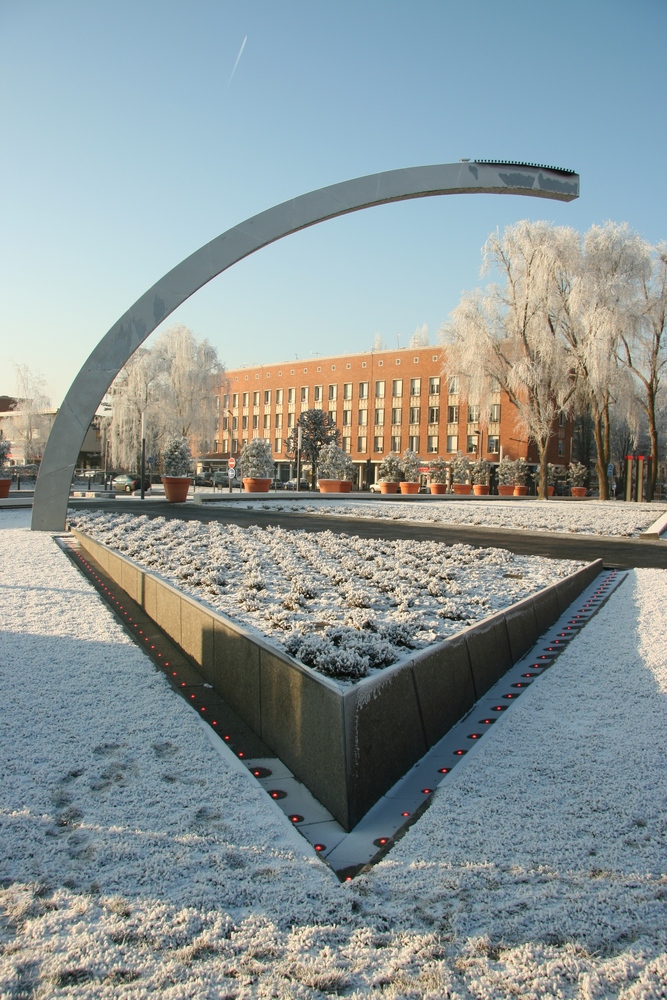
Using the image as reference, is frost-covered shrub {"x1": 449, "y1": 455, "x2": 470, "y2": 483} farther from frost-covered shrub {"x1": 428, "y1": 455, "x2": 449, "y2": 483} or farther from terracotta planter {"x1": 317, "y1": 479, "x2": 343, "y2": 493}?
terracotta planter {"x1": 317, "y1": 479, "x2": 343, "y2": 493}

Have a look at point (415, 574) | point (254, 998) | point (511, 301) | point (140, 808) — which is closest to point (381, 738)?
point (140, 808)

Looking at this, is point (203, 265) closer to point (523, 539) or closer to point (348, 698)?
point (523, 539)

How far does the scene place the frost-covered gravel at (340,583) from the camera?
12.7ft

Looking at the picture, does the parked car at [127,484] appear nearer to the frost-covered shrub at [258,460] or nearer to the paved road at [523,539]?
the frost-covered shrub at [258,460]

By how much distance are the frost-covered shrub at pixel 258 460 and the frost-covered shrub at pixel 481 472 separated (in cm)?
1471

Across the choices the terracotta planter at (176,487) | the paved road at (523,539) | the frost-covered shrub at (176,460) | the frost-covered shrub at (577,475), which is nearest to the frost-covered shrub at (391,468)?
the frost-covered shrub at (176,460)

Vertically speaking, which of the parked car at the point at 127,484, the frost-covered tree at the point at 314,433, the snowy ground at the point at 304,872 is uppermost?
the frost-covered tree at the point at 314,433

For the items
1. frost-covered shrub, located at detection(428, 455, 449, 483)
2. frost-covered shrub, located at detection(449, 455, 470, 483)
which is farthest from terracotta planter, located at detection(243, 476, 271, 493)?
frost-covered shrub, located at detection(449, 455, 470, 483)

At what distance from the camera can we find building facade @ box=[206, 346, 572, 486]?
54.6 m

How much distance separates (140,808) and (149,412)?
4784cm

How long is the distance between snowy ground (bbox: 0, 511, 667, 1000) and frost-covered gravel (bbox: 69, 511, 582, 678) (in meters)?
0.80

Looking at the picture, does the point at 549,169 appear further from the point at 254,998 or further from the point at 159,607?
the point at 254,998

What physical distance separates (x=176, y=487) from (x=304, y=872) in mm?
22457

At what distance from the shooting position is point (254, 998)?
1.72m
